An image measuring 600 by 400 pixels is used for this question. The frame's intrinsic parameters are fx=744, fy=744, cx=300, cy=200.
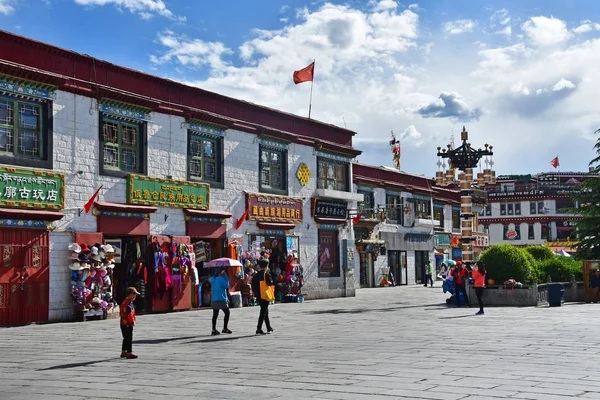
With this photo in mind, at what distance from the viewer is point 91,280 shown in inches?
870

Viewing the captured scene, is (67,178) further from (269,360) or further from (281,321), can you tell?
(269,360)

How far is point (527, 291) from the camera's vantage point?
2714cm

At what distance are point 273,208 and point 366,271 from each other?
17.7 metres

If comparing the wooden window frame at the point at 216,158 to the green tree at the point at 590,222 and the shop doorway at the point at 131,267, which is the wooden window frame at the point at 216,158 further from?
the green tree at the point at 590,222

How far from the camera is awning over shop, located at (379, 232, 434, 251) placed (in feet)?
160

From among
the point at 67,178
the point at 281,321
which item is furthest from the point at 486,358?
the point at 67,178

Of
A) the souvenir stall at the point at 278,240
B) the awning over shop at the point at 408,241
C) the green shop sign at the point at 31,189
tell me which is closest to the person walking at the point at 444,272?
the awning over shop at the point at 408,241

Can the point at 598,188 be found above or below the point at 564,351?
above

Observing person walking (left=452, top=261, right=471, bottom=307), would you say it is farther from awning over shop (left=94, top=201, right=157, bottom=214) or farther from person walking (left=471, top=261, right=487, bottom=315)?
awning over shop (left=94, top=201, right=157, bottom=214)

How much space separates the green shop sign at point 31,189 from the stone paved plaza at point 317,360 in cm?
343

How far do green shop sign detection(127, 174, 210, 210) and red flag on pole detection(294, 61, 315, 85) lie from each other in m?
8.66

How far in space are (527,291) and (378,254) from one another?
20836mm

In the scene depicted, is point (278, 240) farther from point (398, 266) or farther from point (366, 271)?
Result: point (398, 266)

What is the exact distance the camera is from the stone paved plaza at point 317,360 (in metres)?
9.66
